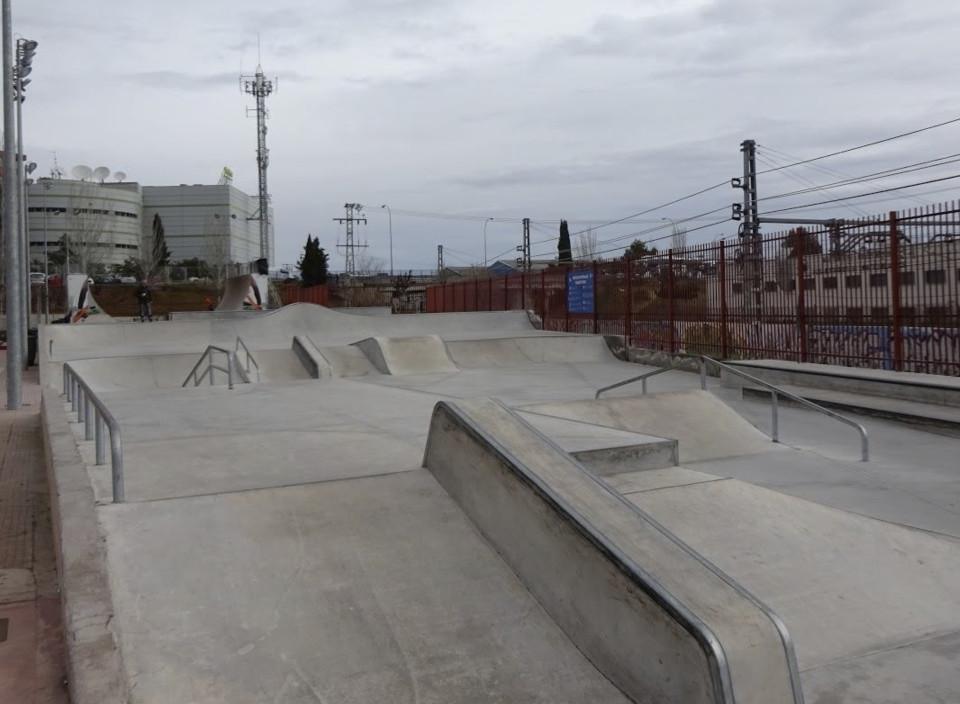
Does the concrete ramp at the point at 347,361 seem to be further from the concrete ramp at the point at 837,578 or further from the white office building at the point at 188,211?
the white office building at the point at 188,211

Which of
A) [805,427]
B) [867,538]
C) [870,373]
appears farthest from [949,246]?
[867,538]

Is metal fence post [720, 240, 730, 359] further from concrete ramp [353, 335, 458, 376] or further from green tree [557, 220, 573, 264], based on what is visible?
green tree [557, 220, 573, 264]

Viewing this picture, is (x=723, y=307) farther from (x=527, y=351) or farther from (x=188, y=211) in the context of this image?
(x=188, y=211)

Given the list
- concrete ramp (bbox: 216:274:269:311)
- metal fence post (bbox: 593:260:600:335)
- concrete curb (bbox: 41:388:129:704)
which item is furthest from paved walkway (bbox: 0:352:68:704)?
concrete ramp (bbox: 216:274:269:311)

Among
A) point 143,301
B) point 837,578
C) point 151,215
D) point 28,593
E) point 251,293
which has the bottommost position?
point 28,593

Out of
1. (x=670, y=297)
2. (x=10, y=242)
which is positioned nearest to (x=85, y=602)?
(x=10, y=242)

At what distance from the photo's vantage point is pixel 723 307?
515 inches

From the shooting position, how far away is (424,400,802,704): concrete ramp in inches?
106

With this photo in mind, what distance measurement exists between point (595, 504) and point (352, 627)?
129cm

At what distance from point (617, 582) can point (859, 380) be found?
301 inches

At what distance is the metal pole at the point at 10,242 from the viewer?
13188 millimetres

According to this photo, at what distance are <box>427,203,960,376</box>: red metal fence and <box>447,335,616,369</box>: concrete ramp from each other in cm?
88

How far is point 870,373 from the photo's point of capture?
9.69 metres

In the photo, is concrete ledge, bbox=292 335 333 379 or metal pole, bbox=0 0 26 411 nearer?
concrete ledge, bbox=292 335 333 379
